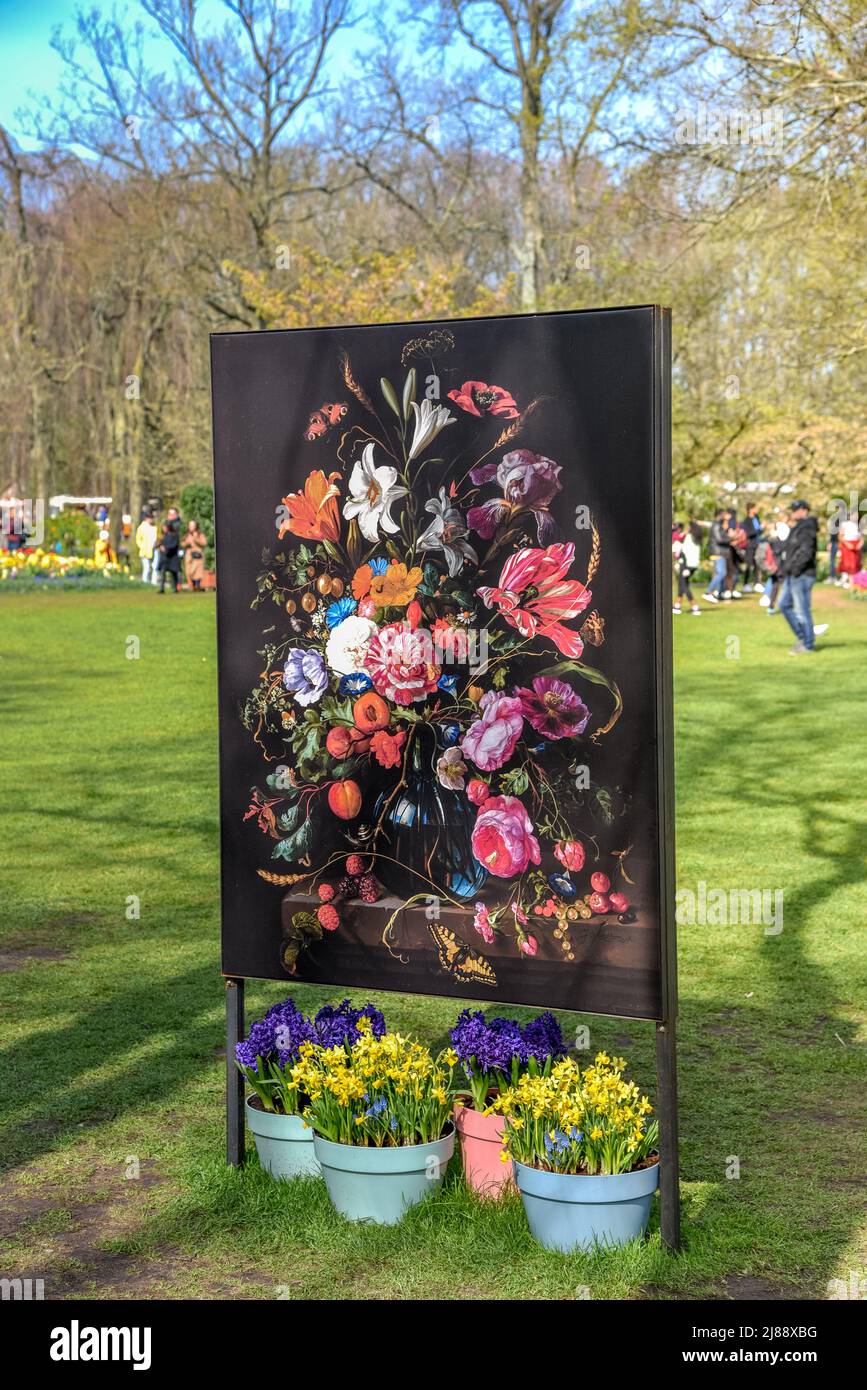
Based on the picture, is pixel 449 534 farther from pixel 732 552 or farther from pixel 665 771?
pixel 732 552

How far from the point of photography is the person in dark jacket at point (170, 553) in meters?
36.7

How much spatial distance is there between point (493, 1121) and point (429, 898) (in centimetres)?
63

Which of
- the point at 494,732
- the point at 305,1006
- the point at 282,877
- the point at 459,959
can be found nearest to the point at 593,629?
the point at 494,732

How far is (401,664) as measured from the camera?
444 centimetres

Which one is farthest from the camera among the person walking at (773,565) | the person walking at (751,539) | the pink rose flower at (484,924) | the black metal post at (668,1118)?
the person walking at (751,539)

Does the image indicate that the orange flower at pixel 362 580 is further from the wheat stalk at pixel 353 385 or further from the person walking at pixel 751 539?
the person walking at pixel 751 539

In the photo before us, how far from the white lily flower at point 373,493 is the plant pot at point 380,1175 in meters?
1.66

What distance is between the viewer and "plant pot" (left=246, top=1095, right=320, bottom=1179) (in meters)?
4.66

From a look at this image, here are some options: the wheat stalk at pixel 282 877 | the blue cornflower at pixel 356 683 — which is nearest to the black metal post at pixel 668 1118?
the wheat stalk at pixel 282 877

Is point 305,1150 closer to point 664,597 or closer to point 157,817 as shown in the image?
point 664,597

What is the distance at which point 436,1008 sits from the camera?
6.73 meters

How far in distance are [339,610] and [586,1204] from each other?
171 cm

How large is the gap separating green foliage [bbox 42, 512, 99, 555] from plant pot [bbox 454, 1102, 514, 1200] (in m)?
46.2

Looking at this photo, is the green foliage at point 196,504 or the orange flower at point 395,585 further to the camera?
the green foliage at point 196,504
